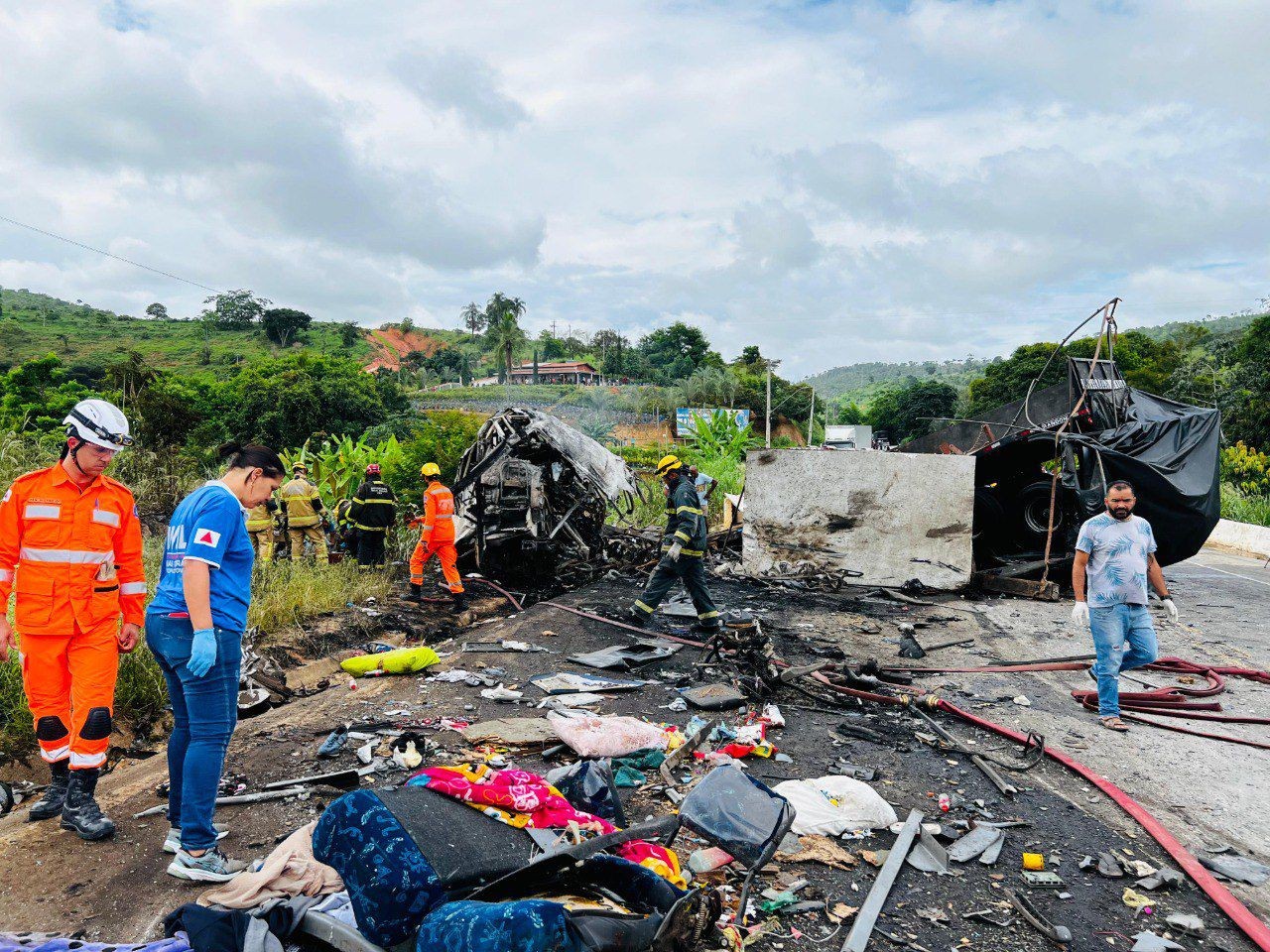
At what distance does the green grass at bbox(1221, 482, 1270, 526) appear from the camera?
15.8 meters

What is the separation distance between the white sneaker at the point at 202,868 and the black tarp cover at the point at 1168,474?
30.1 feet

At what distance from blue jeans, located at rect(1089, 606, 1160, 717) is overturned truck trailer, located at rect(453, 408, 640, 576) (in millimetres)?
6724

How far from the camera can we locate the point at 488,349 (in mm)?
69562

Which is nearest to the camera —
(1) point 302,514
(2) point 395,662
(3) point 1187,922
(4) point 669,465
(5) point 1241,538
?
(3) point 1187,922

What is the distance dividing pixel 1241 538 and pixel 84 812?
18.4 meters

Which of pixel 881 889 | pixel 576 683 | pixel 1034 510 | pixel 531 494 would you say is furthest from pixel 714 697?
pixel 1034 510

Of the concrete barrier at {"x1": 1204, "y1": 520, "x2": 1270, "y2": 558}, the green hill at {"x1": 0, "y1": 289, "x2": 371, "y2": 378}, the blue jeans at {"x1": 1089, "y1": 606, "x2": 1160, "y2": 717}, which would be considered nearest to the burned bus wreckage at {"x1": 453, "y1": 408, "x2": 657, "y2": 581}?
the blue jeans at {"x1": 1089, "y1": 606, "x2": 1160, "y2": 717}

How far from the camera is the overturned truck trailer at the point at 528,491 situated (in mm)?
10648

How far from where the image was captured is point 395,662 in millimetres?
6074

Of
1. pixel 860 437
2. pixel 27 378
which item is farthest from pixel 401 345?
pixel 27 378

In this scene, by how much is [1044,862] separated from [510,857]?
2479mm

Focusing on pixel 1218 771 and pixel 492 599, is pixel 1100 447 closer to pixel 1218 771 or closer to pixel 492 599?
pixel 1218 771

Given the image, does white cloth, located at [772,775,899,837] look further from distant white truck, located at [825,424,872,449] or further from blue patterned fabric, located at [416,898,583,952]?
distant white truck, located at [825,424,872,449]

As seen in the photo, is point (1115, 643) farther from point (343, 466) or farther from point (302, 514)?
point (343, 466)
